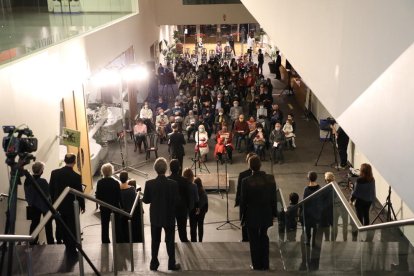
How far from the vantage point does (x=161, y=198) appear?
20.6 ft

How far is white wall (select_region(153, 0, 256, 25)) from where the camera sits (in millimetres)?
24891

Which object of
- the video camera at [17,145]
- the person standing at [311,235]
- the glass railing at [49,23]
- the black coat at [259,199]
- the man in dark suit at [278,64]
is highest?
the glass railing at [49,23]

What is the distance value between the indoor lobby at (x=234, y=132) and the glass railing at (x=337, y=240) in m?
0.02

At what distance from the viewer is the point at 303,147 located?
53.0 ft

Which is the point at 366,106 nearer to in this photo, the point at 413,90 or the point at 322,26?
the point at 413,90

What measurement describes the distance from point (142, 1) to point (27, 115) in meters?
13.7

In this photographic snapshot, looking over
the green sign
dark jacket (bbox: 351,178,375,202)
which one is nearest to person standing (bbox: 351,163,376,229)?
dark jacket (bbox: 351,178,375,202)

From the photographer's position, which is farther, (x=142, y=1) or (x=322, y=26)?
(x=142, y=1)

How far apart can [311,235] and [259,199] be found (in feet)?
2.50

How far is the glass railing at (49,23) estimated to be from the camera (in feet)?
23.7

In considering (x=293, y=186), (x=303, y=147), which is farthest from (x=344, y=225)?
(x=303, y=147)

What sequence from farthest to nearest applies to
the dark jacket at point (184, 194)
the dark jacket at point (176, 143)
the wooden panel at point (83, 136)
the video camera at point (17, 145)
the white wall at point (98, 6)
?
the dark jacket at point (176, 143) < the wooden panel at point (83, 136) < the white wall at point (98, 6) < the dark jacket at point (184, 194) < the video camera at point (17, 145)

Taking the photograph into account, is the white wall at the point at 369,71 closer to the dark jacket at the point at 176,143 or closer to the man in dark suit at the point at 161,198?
the man in dark suit at the point at 161,198

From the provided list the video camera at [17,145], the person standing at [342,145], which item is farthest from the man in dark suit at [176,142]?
the video camera at [17,145]
